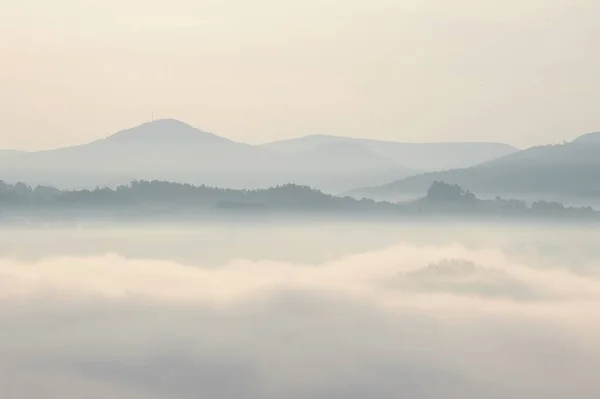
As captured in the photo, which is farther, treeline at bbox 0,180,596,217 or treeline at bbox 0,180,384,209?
treeline at bbox 0,180,596,217

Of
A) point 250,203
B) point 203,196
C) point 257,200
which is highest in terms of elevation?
point 203,196

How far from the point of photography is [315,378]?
125ft

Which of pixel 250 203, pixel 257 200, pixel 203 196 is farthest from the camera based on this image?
pixel 250 203

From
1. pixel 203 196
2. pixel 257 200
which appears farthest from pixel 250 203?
pixel 203 196

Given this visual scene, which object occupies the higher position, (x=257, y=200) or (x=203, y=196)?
(x=203, y=196)

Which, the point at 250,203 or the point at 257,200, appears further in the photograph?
the point at 250,203

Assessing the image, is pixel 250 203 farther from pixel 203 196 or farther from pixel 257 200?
pixel 203 196

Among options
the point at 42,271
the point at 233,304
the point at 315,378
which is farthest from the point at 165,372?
the point at 42,271

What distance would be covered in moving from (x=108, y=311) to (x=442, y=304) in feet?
97.9

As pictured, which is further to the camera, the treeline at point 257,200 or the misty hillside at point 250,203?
the treeline at point 257,200

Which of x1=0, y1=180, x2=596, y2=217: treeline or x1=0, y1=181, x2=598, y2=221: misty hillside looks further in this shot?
x1=0, y1=180, x2=596, y2=217: treeline

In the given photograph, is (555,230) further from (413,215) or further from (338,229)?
(338,229)

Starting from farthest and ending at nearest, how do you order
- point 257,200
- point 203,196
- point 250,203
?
point 250,203, point 257,200, point 203,196

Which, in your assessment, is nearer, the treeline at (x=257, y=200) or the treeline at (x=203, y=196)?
the treeline at (x=203, y=196)
